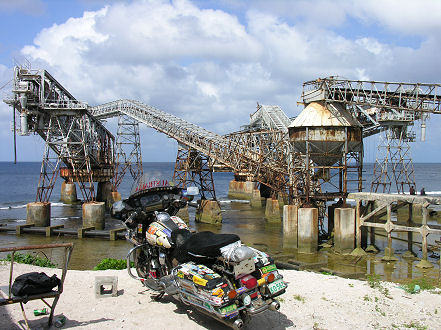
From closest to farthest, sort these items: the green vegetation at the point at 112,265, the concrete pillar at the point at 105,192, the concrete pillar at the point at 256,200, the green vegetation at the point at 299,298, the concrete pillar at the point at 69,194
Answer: the green vegetation at the point at 299,298, the green vegetation at the point at 112,265, the concrete pillar at the point at 105,192, the concrete pillar at the point at 256,200, the concrete pillar at the point at 69,194

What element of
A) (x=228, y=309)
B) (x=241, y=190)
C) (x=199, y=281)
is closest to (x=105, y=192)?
(x=241, y=190)

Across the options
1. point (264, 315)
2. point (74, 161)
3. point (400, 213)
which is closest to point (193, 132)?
point (74, 161)

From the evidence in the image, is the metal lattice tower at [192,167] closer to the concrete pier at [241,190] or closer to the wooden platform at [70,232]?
the wooden platform at [70,232]

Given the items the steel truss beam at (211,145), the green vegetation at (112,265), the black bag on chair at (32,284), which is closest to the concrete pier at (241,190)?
the steel truss beam at (211,145)

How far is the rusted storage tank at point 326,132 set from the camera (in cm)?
2441

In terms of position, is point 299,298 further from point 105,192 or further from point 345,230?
point 105,192

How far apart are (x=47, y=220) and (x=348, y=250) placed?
22.6 m

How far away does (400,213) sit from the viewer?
37.8 meters

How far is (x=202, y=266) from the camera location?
7.80 m

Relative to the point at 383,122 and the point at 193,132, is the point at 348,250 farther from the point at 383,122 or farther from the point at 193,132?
the point at 193,132

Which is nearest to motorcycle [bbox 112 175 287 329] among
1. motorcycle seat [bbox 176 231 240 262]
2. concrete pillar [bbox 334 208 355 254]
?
motorcycle seat [bbox 176 231 240 262]

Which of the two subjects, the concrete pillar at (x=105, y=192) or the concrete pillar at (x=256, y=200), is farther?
the concrete pillar at (x=256, y=200)

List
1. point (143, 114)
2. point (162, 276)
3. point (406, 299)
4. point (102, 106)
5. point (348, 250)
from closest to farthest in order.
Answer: point (162, 276) → point (406, 299) → point (348, 250) → point (143, 114) → point (102, 106)

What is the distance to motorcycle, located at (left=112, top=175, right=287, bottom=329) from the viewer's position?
23.9 ft
